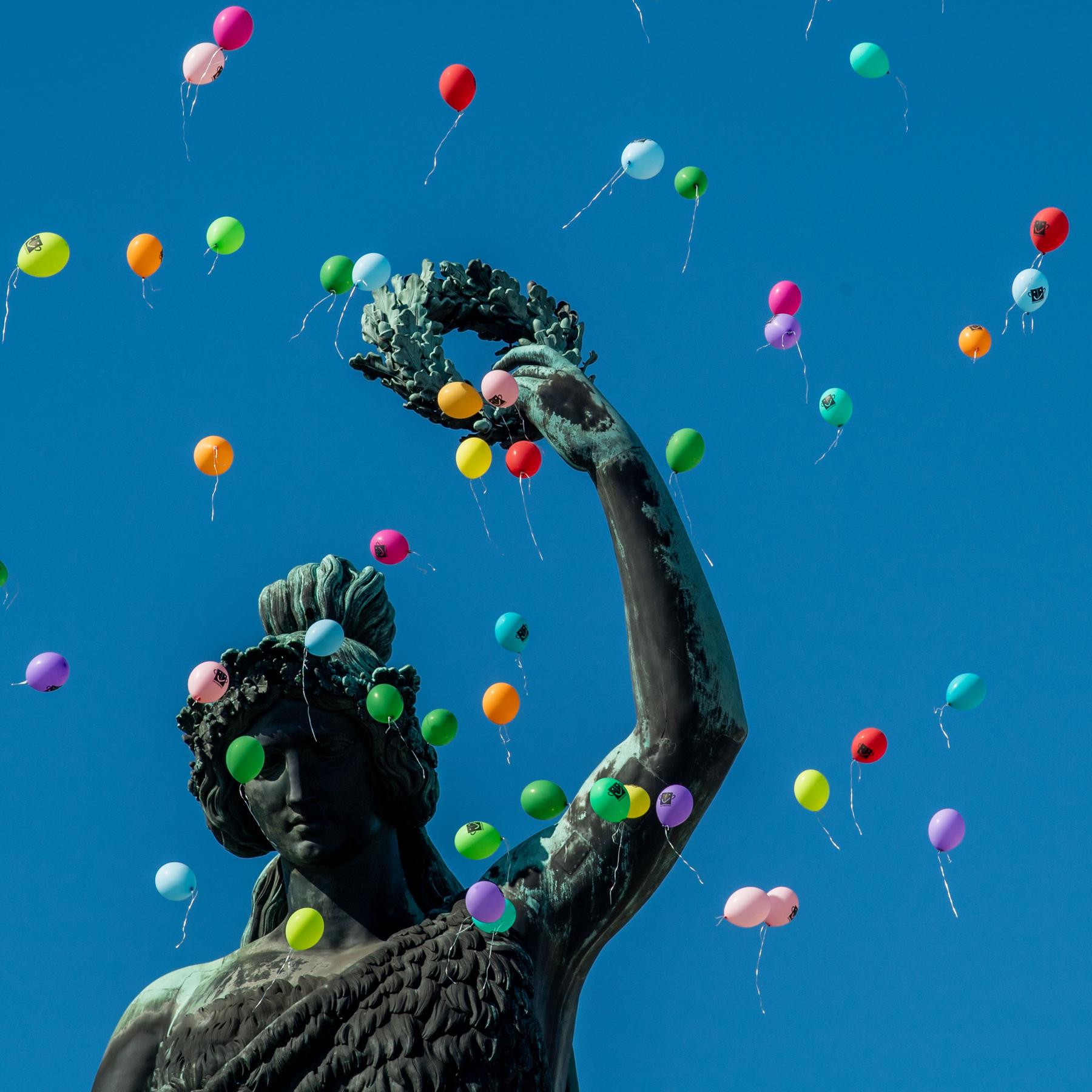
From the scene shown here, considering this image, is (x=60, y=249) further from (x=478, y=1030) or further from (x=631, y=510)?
(x=478, y=1030)

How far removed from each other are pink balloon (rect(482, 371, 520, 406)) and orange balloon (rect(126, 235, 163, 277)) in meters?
2.26

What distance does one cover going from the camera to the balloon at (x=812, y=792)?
33.4 ft

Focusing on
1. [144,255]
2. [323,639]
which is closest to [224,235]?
[144,255]

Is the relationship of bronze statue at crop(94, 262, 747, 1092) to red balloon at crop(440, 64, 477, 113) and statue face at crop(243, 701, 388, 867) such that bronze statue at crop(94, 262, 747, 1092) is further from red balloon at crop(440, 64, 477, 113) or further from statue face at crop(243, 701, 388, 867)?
red balloon at crop(440, 64, 477, 113)

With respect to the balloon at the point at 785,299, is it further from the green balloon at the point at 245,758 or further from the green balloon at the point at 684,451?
the green balloon at the point at 245,758

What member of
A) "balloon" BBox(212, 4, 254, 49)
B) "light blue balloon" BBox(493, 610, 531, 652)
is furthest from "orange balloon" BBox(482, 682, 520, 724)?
"balloon" BBox(212, 4, 254, 49)

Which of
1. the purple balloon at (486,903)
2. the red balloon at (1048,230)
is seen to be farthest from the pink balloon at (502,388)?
the red balloon at (1048,230)

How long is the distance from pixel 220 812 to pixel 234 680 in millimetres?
553

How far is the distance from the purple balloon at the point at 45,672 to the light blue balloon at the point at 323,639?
1.87 m

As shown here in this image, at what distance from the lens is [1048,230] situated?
39.0 ft

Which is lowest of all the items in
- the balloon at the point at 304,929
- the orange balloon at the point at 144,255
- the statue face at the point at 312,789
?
the balloon at the point at 304,929

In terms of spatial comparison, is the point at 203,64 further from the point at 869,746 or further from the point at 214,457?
the point at 869,746

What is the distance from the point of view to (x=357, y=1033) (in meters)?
8.02

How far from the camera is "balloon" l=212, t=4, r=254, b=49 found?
10.7 m
